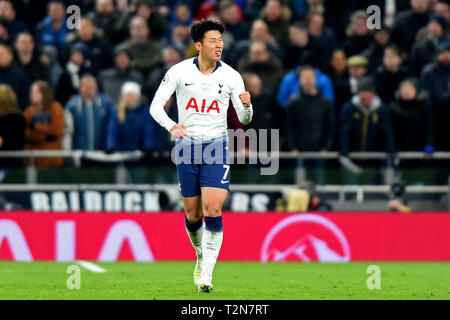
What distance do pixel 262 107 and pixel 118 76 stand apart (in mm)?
2885

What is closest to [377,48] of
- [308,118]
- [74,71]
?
[308,118]

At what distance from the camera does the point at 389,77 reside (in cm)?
1858

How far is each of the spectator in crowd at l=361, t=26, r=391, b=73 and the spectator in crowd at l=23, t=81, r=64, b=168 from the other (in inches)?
216

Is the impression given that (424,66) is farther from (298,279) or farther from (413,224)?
(298,279)

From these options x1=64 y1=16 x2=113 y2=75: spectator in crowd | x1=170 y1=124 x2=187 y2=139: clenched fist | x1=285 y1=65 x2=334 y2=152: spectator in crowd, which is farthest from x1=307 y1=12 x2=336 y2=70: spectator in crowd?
x1=170 y1=124 x2=187 y2=139: clenched fist

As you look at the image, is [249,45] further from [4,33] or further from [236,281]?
[236,281]

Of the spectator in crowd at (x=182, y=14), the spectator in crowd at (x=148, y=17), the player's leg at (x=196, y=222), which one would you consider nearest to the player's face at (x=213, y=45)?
the player's leg at (x=196, y=222)

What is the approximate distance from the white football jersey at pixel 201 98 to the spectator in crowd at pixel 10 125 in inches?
245

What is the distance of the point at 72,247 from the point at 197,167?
6351 mm

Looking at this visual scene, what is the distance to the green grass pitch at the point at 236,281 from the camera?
→ 11062 mm

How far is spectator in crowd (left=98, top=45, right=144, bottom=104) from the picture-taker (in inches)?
740

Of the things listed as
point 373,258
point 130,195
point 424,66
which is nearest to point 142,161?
point 130,195

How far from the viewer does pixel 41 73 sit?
62.3 ft
